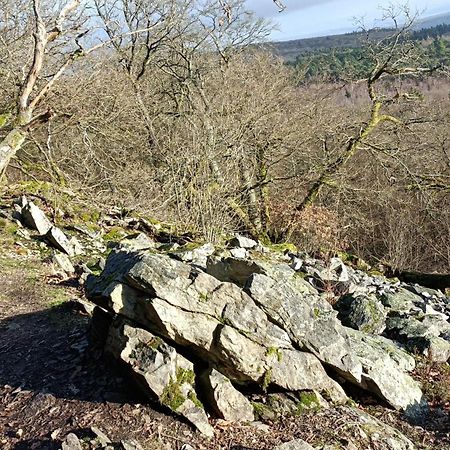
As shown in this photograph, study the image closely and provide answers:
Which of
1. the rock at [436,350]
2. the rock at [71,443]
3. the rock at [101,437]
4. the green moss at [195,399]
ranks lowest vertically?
the rock at [436,350]

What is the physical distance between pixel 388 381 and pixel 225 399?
175 centimetres

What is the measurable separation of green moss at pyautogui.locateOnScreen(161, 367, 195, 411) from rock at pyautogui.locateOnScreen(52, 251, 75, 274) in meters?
3.77

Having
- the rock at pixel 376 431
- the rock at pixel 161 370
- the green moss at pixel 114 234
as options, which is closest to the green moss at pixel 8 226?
the green moss at pixel 114 234

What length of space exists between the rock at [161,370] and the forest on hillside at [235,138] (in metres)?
5.56

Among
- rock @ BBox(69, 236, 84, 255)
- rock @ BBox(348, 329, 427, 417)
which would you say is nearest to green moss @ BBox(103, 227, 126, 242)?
rock @ BBox(69, 236, 84, 255)

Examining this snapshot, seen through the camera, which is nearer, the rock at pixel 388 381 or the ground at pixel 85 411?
the ground at pixel 85 411

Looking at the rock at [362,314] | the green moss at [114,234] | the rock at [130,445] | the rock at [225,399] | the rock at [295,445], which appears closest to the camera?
the rock at [130,445]

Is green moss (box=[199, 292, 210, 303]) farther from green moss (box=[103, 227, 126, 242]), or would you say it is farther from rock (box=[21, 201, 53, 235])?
green moss (box=[103, 227, 126, 242])

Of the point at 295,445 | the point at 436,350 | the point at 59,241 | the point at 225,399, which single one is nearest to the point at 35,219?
the point at 59,241

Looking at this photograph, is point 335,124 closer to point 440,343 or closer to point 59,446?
point 440,343

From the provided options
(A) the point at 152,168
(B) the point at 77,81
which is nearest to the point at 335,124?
(A) the point at 152,168

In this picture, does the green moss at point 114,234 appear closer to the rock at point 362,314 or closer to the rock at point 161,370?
the rock at point 362,314

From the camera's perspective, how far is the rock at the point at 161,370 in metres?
3.88

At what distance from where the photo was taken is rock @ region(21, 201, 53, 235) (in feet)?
28.2
